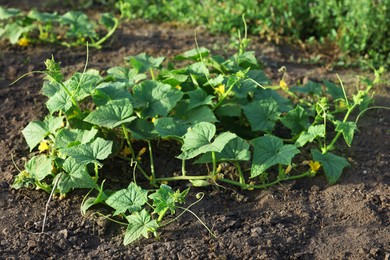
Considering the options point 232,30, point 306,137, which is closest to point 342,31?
point 232,30

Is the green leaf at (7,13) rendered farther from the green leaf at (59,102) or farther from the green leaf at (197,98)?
the green leaf at (197,98)

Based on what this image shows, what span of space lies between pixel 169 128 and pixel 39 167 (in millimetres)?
768

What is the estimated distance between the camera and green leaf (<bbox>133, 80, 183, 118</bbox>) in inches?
171

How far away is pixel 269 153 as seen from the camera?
4148mm

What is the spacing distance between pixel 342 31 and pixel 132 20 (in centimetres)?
186

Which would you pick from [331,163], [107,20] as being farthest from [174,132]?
[107,20]

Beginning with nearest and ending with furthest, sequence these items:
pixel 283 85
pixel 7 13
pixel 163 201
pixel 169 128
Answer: pixel 163 201, pixel 169 128, pixel 283 85, pixel 7 13

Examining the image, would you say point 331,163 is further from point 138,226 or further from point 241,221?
point 138,226

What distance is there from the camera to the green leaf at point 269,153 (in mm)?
4062

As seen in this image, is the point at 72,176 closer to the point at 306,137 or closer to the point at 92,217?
the point at 92,217

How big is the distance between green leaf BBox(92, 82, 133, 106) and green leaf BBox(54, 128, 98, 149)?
221mm

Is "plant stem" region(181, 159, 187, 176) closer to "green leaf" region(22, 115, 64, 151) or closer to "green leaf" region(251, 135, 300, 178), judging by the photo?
"green leaf" region(251, 135, 300, 178)

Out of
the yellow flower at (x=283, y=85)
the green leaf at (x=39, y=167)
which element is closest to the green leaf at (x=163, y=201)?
the green leaf at (x=39, y=167)

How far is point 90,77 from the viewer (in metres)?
4.36
